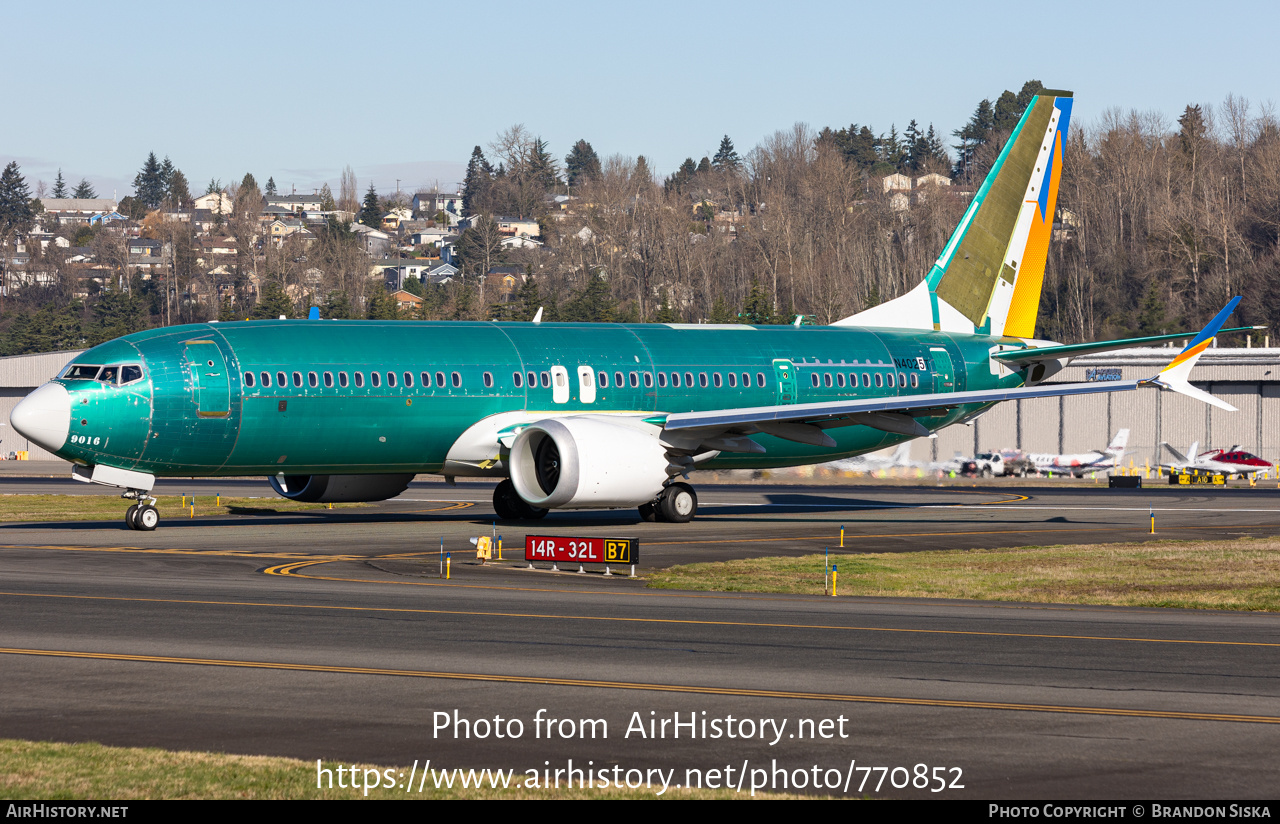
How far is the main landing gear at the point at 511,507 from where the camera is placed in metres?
40.5

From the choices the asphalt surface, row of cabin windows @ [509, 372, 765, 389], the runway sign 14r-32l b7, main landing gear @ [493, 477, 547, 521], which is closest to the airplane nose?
the asphalt surface

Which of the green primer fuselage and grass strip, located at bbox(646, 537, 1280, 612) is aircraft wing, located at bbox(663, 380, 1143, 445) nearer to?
the green primer fuselage

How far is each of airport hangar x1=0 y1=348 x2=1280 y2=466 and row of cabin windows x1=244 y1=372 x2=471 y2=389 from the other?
50265 mm

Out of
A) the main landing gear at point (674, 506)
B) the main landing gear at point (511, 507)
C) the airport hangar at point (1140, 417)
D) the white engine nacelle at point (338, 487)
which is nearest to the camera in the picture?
the white engine nacelle at point (338, 487)

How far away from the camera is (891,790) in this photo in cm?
1062

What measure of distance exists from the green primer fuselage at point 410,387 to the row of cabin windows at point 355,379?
0.06m

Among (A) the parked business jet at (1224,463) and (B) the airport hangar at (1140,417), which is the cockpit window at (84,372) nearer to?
(A) the parked business jet at (1224,463)

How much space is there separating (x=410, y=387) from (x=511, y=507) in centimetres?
580

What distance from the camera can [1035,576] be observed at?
89.5ft

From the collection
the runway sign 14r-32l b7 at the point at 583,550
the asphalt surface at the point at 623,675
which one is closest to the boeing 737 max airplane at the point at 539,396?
the asphalt surface at the point at 623,675

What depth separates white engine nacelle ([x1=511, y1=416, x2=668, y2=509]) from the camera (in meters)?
35.1

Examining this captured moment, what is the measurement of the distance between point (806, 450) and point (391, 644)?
26775 mm
